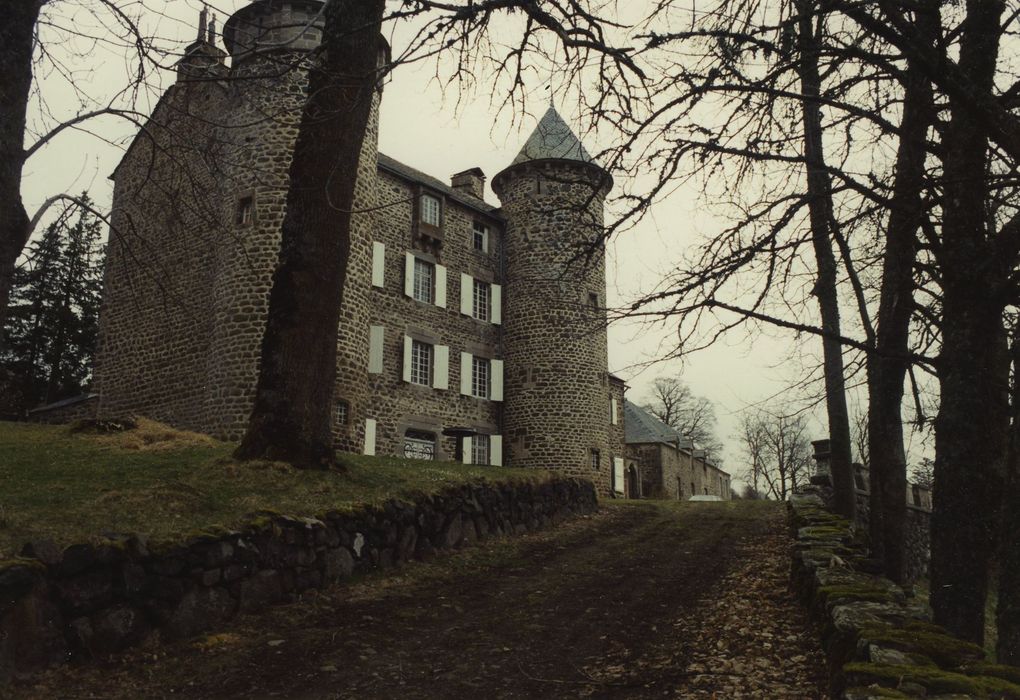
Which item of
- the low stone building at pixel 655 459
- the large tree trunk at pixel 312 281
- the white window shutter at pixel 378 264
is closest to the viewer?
the large tree trunk at pixel 312 281

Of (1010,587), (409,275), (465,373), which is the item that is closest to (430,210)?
(409,275)

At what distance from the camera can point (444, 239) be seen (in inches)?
949

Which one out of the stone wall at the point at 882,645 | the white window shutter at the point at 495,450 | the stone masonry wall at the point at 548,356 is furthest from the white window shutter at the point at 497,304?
the stone wall at the point at 882,645

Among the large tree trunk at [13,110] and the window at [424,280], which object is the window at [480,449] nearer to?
the window at [424,280]

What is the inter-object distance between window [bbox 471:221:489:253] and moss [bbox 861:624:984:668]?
22.1 metres

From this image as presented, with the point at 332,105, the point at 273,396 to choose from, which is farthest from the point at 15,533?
the point at 332,105

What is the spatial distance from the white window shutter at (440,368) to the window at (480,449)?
2.22 metres

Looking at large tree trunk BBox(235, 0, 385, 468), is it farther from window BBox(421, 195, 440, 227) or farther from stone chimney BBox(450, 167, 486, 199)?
stone chimney BBox(450, 167, 486, 199)

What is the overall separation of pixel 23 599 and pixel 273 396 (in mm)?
4296

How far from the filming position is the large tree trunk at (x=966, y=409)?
190 inches

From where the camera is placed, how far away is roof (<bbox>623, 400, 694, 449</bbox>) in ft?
126

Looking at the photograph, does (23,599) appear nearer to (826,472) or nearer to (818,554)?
(818,554)

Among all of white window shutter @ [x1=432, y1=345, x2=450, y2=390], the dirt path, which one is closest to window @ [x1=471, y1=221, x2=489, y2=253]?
white window shutter @ [x1=432, y1=345, x2=450, y2=390]

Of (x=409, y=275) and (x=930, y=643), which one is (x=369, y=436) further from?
(x=930, y=643)
